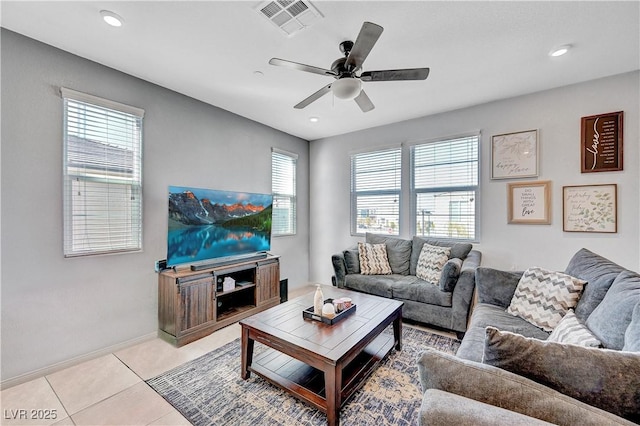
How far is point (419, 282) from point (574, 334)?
72.6 inches

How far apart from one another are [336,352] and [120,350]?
223 cm

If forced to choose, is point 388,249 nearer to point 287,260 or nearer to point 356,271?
point 356,271

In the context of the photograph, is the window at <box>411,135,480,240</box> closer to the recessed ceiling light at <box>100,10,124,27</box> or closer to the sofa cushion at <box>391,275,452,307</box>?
the sofa cushion at <box>391,275,452,307</box>

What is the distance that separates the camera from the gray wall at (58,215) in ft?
6.74

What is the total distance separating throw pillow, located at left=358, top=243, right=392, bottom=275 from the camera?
363 centimetres

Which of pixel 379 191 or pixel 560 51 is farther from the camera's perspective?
pixel 379 191

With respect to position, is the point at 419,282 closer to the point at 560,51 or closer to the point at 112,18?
the point at 560,51

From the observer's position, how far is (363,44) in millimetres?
1678

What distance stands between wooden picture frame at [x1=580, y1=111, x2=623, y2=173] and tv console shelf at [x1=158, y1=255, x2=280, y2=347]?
3.84m

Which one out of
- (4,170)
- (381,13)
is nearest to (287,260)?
(4,170)

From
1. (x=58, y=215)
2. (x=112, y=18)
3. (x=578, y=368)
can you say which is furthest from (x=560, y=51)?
(x=58, y=215)

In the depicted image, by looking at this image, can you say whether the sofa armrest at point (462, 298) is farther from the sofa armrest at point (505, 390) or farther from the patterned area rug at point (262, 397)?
the sofa armrest at point (505, 390)

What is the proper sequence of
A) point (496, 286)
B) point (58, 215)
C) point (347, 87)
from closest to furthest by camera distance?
point (347, 87), point (58, 215), point (496, 286)

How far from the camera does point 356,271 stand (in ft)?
12.0
